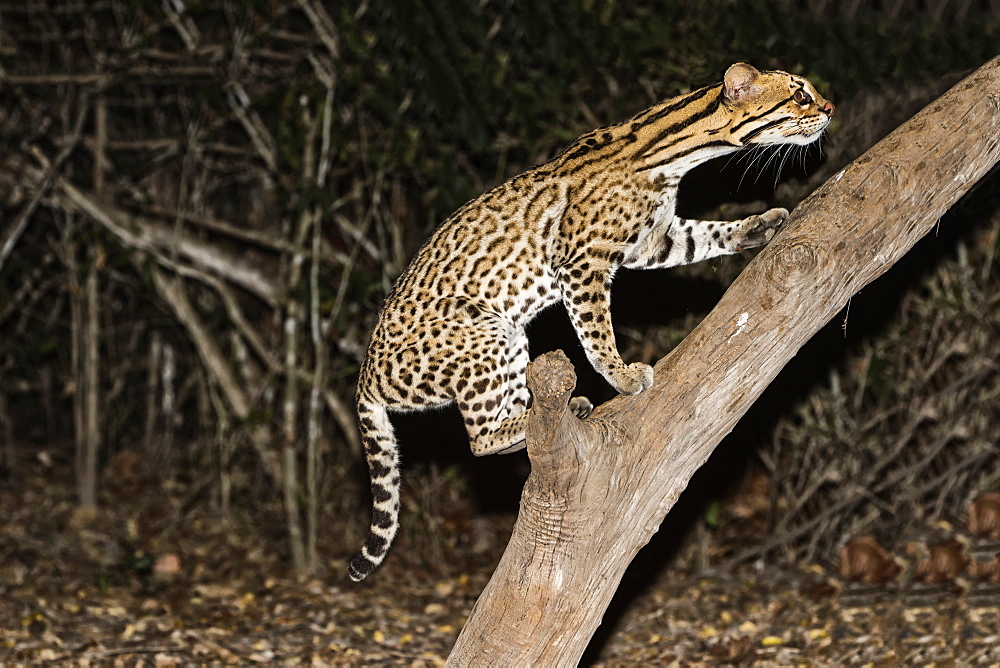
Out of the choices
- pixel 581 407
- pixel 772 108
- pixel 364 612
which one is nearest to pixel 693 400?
pixel 581 407

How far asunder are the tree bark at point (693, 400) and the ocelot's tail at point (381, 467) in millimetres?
489

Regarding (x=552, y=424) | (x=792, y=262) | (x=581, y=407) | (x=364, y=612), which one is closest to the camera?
(x=552, y=424)

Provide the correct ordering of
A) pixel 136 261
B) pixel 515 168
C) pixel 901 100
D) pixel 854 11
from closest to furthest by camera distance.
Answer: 1. pixel 901 100
2. pixel 854 11
3. pixel 515 168
4. pixel 136 261

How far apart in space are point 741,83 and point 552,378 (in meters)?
1.28

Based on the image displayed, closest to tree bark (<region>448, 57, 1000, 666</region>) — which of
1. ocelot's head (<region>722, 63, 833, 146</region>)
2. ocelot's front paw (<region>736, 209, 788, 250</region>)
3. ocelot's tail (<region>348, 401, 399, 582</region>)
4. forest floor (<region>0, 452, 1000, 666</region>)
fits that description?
ocelot's front paw (<region>736, 209, 788, 250</region>)

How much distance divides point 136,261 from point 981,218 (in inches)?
203

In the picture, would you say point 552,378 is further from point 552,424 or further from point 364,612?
point 364,612

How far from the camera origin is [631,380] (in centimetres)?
418

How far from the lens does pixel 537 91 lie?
20.4ft

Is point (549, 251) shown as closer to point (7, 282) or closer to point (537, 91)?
point (537, 91)

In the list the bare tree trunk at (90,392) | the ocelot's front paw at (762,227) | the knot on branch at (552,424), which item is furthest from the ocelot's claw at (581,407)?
the bare tree trunk at (90,392)

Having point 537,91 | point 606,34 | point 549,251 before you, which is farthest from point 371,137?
point 549,251

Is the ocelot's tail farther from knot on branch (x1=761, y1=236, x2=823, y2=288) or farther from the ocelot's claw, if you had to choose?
knot on branch (x1=761, y1=236, x2=823, y2=288)

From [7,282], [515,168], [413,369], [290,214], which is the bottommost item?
Answer: [413,369]
